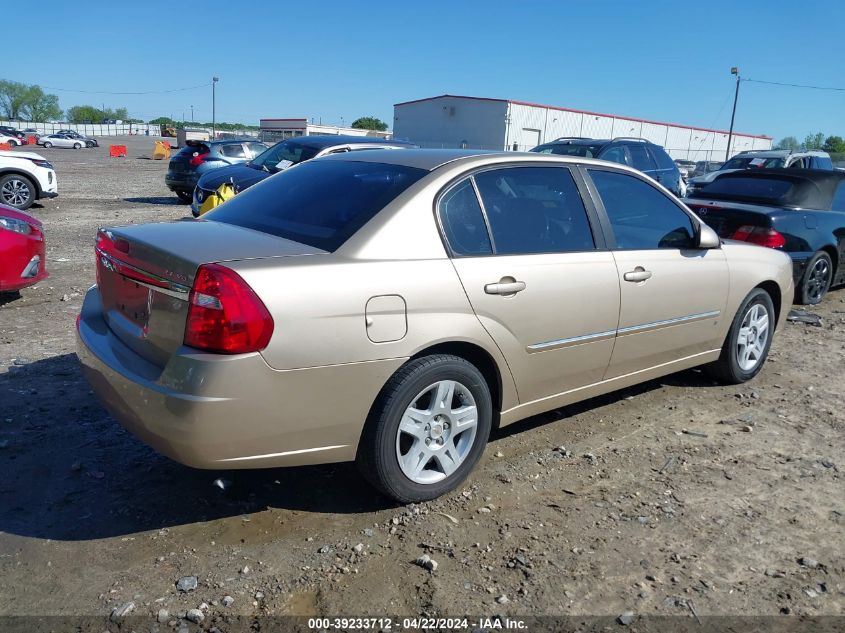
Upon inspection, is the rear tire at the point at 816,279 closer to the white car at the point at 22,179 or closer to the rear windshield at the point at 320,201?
the rear windshield at the point at 320,201

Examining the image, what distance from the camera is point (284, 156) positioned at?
37.5ft

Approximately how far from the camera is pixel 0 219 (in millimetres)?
6207

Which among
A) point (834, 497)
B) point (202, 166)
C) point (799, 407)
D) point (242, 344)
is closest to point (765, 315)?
point (799, 407)

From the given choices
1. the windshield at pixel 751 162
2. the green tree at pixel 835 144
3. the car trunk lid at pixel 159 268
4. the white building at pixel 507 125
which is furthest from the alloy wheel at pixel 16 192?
the green tree at pixel 835 144

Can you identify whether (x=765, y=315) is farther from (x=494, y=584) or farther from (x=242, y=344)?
(x=242, y=344)

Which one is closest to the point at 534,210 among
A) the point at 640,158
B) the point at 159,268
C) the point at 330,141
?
the point at 159,268

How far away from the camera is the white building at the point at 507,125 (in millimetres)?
45469

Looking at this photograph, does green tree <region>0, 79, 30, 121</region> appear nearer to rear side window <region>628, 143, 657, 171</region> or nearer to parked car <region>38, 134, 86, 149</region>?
parked car <region>38, 134, 86, 149</region>

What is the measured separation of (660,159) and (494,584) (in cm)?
→ 1243

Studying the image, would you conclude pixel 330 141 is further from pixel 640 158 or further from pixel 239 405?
pixel 239 405

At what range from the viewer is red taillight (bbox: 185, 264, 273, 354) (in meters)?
2.73

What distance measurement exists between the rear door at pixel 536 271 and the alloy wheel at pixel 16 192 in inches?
500

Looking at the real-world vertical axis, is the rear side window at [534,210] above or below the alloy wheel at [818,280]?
above

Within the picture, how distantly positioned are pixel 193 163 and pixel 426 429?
45.2 feet
